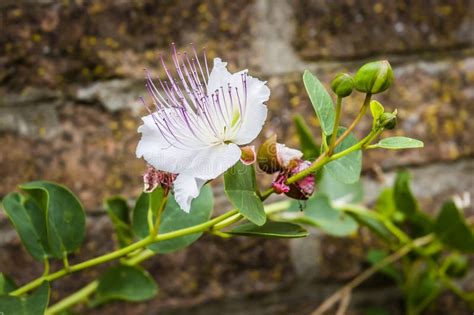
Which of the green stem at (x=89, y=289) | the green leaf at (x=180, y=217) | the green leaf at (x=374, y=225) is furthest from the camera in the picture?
the green leaf at (x=374, y=225)

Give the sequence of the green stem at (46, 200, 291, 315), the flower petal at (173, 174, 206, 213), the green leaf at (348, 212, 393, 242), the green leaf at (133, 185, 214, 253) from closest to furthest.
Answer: the flower petal at (173, 174, 206, 213) < the green leaf at (133, 185, 214, 253) < the green stem at (46, 200, 291, 315) < the green leaf at (348, 212, 393, 242)

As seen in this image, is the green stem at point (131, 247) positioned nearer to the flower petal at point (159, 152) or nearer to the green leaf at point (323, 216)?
the flower petal at point (159, 152)

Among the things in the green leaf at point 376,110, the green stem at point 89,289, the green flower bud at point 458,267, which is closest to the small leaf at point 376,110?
the green leaf at point 376,110

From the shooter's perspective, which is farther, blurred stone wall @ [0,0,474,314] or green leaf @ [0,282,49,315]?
blurred stone wall @ [0,0,474,314]

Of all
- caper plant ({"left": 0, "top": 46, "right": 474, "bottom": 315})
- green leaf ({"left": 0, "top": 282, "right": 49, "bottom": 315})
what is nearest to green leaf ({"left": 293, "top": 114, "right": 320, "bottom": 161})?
caper plant ({"left": 0, "top": 46, "right": 474, "bottom": 315})

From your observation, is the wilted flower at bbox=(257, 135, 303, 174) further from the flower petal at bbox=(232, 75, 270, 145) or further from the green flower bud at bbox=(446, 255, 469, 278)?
the green flower bud at bbox=(446, 255, 469, 278)

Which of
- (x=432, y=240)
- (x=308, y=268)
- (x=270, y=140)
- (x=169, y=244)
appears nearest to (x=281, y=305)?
(x=308, y=268)
